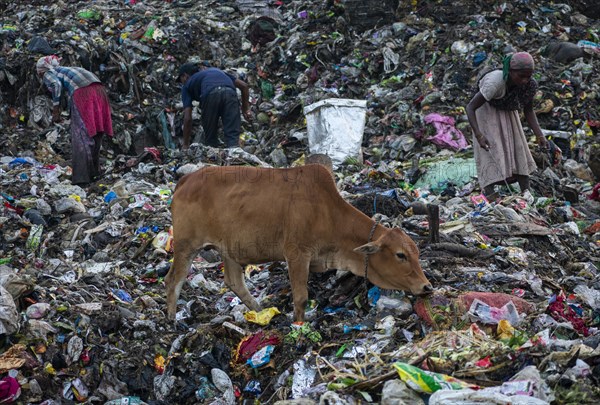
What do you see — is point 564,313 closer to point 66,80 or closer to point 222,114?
point 222,114

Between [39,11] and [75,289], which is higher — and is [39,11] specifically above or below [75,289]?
above

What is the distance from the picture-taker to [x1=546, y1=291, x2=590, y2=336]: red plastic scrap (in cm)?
577

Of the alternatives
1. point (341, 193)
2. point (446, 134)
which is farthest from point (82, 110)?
point (446, 134)

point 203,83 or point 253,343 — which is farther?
point 203,83

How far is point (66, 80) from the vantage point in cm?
1151

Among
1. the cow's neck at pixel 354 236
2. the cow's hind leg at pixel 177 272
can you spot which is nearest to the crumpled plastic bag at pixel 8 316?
the cow's hind leg at pixel 177 272

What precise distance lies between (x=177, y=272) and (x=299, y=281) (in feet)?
3.71

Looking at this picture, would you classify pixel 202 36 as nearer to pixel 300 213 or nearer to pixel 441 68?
pixel 441 68

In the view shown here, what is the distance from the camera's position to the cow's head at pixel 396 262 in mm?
6000

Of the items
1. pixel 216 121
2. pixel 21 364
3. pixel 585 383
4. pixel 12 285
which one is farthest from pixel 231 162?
pixel 585 383

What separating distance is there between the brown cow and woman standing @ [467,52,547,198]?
10.1 ft

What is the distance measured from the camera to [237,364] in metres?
6.04

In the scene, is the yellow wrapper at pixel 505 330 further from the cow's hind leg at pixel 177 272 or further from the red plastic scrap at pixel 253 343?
the cow's hind leg at pixel 177 272

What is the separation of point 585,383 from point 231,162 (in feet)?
23.0
